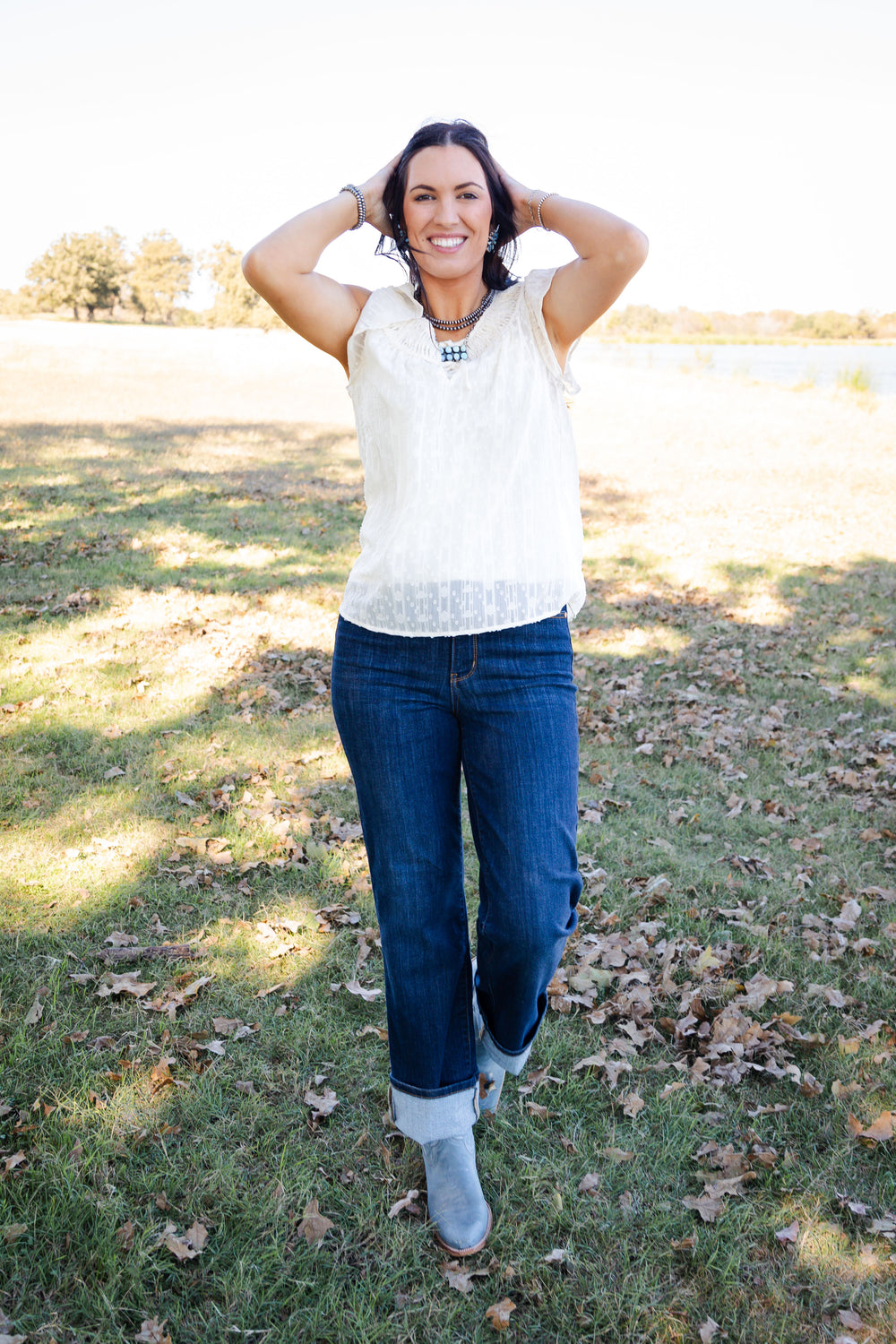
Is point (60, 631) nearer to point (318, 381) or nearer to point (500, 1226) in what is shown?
point (500, 1226)

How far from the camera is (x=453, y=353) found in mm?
2416

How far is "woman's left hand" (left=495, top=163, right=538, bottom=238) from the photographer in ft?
8.25

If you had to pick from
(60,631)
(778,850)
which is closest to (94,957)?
→ (778,850)

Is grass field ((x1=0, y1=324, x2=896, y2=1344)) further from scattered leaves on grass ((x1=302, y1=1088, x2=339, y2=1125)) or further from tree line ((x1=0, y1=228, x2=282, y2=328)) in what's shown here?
tree line ((x1=0, y1=228, x2=282, y2=328))

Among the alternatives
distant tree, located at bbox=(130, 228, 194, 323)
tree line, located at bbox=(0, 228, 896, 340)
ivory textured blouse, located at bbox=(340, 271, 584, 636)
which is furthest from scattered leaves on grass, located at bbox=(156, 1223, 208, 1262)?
distant tree, located at bbox=(130, 228, 194, 323)

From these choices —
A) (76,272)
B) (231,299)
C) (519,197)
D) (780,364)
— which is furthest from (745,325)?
(519,197)

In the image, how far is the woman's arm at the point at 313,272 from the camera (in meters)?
2.44

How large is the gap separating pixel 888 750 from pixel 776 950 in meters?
2.39

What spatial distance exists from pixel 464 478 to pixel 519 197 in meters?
0.85

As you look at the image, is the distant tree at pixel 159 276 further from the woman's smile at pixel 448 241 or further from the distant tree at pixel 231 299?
the woman's smile at pixel 448 241

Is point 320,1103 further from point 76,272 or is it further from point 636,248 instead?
point 76,272

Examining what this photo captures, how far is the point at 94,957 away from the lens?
3.62m

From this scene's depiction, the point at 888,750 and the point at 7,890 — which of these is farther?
the point at 888,750

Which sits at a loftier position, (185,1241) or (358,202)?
(358,202)
